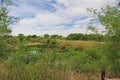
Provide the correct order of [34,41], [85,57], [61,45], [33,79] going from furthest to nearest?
[34,41], [61,45], [85,57], [33,79]

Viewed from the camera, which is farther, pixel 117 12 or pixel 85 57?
pixel 85 57

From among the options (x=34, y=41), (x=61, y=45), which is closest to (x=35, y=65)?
(x=61, y=45)

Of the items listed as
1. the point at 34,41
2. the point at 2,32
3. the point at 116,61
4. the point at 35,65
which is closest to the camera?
the point at 35,65

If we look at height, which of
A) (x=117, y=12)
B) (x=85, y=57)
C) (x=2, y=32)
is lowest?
(x=85, y=57)

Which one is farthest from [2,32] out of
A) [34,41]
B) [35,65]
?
[34,41]

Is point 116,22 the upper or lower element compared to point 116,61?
upper

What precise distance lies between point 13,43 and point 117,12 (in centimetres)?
456

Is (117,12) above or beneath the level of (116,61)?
above

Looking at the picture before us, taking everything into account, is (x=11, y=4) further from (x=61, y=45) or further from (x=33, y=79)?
(x=61, y=45)

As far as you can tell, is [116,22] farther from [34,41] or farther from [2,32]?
[34,41]

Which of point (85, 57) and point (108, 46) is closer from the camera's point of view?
point (108, 46)

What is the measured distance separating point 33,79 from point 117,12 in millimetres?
6136

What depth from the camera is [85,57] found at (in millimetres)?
17938

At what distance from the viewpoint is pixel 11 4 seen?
10695 millimetres
